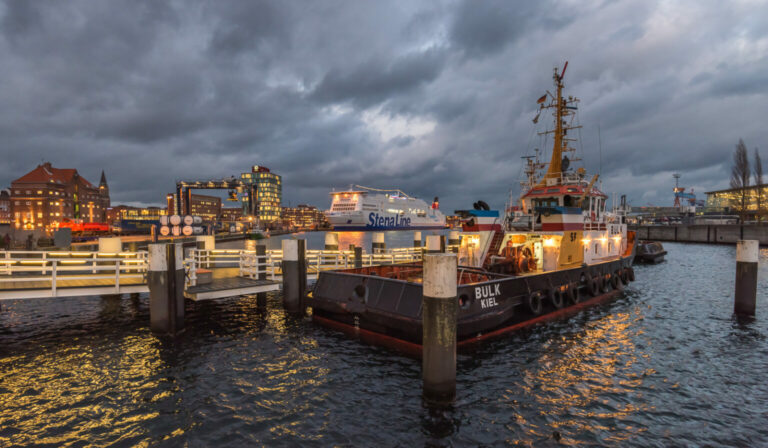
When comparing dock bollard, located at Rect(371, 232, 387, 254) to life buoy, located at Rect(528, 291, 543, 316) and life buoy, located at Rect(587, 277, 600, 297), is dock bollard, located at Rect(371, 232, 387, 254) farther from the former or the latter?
life buoy, located at Rect(528, 291, 543, 316)

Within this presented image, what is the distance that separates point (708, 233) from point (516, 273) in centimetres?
6455

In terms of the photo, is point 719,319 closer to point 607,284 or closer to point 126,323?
point 607,284

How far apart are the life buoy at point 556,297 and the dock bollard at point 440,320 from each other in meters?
9.06

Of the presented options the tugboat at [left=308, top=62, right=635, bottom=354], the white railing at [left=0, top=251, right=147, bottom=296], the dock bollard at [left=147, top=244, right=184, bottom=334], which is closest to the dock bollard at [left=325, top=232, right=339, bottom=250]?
the tugboat at [left=308, top=62, right=635, bottom=354]

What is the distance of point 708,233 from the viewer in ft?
199

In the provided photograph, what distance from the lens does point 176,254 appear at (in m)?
12.7

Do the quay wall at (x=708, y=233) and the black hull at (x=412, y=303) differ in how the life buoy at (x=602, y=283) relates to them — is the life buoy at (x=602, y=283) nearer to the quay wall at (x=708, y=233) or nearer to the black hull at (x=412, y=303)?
the black hull at (x=412, y=303)

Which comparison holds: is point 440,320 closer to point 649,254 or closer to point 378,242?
point 378,242

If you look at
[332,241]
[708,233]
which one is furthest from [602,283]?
[708,233]

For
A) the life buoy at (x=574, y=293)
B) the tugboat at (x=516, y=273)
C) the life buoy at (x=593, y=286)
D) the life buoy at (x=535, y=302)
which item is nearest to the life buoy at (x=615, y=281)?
the tugboat at (x=516, y=273)

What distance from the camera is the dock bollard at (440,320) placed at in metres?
7.88

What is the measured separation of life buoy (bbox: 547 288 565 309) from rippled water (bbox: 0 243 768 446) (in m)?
0.86

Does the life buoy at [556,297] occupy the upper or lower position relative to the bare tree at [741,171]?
lower

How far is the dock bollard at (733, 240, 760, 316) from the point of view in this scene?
49.5 feet
